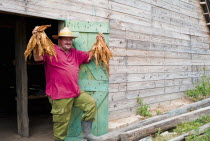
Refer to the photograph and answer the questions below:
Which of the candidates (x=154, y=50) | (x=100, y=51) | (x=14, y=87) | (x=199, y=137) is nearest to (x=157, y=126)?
(x=199, y=137)

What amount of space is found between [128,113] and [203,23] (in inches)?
198

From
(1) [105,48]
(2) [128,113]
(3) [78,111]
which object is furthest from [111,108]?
(1) [105,48]

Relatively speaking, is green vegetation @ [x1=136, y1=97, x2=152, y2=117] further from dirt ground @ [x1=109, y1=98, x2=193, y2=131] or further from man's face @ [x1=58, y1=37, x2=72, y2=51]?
man's face @ [x1=58, y1=37, x2=72, y2=51]

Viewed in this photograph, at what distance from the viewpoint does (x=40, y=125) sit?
6070 mm

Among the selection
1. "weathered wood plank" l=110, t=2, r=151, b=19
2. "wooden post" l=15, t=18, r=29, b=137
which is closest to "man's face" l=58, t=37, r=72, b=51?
"wooden post" l=15, t=18, r=29, b=137

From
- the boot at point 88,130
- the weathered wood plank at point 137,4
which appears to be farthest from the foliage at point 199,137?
the weathered wood plank at point 137,4

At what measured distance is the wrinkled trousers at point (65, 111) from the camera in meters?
3.82

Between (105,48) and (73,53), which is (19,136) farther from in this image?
(105,48)

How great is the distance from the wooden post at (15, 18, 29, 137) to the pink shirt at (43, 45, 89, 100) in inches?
56.9

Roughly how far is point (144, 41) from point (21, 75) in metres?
3.19

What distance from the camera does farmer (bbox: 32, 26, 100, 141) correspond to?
382cm

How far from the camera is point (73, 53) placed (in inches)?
161

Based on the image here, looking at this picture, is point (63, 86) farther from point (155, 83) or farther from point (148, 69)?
point (155, 83)

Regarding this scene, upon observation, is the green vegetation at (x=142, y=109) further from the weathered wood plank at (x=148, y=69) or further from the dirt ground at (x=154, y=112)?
the weathered wood plank at (x=148, y=69)
